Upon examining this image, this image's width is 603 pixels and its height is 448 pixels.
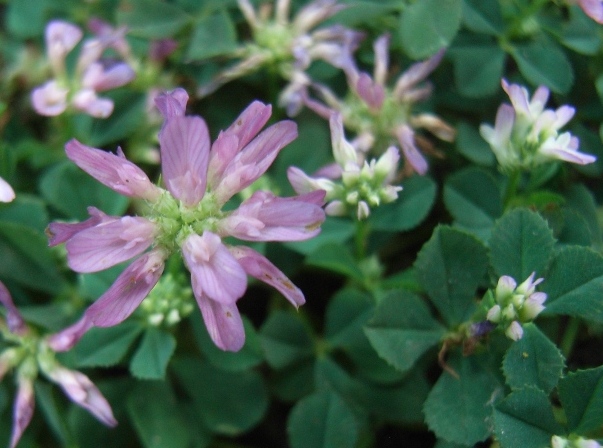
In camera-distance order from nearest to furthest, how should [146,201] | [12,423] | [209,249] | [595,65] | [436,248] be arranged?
[209,249] < [146,201] < [436,248] < [12,423] < [595,65]

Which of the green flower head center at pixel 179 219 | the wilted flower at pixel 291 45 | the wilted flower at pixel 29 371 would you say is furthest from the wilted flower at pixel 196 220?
the wilted flower at pixel 291 45

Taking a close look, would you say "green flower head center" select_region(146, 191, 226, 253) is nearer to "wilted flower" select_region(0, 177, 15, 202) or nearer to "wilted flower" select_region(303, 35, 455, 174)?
"wilted flower" select_region(0, 177, 15, 202)

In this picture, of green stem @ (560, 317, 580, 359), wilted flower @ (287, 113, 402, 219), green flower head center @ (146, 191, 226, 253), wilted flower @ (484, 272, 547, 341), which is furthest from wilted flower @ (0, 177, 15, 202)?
green stem @ (560, 317, 580, 359)

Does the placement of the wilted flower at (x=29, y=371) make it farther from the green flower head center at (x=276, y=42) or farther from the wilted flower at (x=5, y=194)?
the green flower head center at (x=276, y=42)

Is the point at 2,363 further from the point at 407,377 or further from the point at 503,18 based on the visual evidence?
the point at 503,18

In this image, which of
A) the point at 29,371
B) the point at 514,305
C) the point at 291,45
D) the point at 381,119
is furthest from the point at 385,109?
the point at 29,371

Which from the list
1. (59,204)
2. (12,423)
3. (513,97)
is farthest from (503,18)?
(12,423)

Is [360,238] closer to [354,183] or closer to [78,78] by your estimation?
[354,183]
